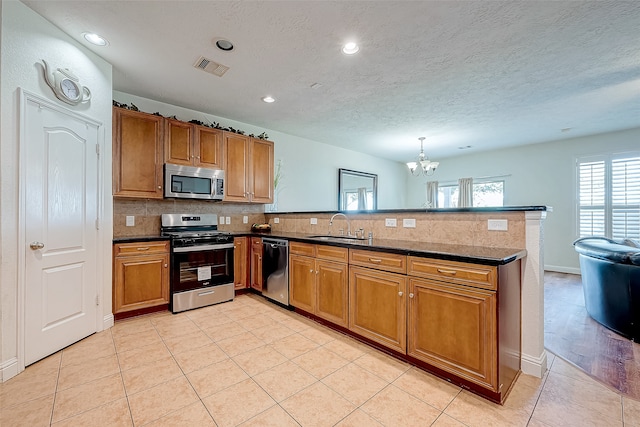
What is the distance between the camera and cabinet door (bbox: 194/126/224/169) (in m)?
3.66

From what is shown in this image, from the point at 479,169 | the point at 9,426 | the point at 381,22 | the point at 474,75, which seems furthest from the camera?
the point at 479,169

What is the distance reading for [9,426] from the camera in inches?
58.6

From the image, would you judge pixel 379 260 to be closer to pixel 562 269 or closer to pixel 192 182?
pixel 192 182

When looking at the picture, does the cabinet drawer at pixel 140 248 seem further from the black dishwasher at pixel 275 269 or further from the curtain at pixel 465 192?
the curtain at pixel 465 192

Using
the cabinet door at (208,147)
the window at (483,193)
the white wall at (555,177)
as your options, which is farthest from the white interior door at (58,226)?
the white wall at (555,177)

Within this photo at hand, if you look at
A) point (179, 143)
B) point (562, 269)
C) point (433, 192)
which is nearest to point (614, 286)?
point (562, 269)

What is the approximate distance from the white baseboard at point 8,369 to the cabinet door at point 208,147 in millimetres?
2493

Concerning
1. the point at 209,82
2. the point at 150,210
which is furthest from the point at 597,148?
the point at 150,210

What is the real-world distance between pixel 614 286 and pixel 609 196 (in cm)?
359

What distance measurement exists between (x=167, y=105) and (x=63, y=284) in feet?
8.44

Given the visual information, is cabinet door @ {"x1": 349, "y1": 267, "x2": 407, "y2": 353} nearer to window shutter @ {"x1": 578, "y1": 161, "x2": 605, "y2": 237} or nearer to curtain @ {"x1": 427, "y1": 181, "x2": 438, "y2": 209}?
window shutter @ {"x1": 578, "y1": 161, "x2": 605, "y2": 237}

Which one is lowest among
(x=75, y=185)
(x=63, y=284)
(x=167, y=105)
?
(x=63, y=284)

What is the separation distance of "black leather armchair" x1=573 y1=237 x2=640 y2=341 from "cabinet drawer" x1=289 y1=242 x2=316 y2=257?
3.11m

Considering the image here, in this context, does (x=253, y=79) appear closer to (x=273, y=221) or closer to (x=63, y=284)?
(x=273, y=221)
